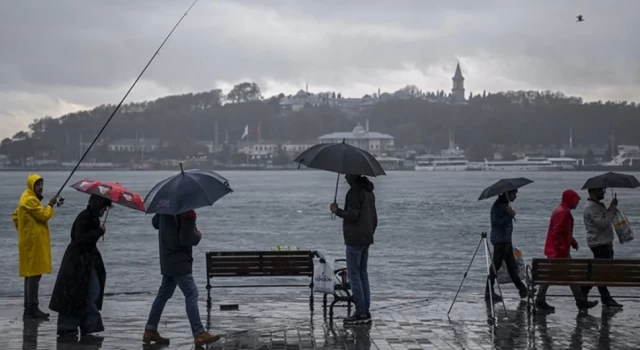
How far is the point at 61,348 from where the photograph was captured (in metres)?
8.79

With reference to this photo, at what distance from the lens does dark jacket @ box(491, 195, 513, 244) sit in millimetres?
11922

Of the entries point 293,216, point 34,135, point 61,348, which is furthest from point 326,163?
point 34,135

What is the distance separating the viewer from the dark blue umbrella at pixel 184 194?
865 cm

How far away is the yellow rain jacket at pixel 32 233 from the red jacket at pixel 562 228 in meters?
5.36

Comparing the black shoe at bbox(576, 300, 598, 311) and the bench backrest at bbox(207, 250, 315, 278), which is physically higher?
the bench backrest at bbox(207, 250, 315, 278)

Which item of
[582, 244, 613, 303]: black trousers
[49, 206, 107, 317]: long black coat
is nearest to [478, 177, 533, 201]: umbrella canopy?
[582, 244, 613, 303]: black trousers

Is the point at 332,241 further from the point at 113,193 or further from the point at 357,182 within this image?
the point at 113,193

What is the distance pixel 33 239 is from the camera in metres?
10.4

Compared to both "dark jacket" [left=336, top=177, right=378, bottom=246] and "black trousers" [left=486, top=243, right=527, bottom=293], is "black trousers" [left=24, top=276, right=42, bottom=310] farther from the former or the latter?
"black trousers" [left=486, top=243, right=527, bottom=293]

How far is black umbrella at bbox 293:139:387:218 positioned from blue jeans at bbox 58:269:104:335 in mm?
2247

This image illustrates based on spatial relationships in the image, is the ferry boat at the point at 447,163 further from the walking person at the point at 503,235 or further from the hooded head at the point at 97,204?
the hooded head at the point at 97,204

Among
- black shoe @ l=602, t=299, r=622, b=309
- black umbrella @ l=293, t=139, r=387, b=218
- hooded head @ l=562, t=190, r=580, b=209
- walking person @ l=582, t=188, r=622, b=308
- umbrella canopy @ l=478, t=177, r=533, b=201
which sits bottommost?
black shoe @ l=602, t=299, r=622, b=309

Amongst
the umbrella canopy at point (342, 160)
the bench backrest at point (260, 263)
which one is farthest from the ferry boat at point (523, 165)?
the umbrella canopy at point (342, 160)

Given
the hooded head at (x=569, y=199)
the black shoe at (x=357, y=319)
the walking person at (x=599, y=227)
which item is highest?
the hooded head at (x=569, y=199)
